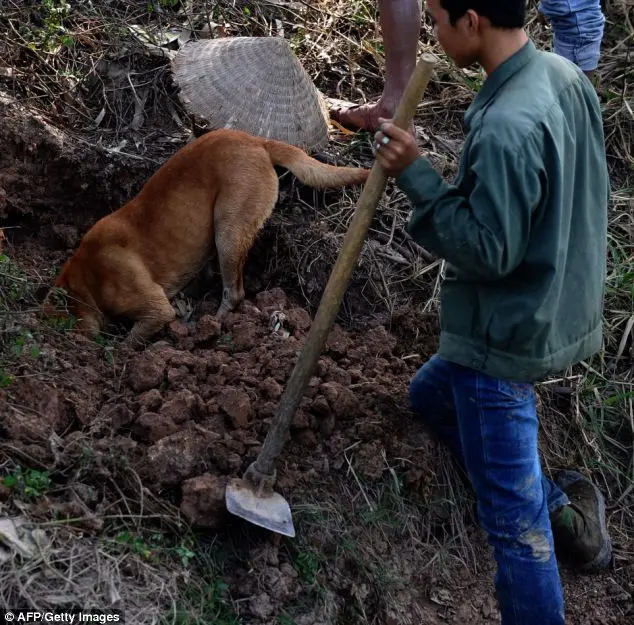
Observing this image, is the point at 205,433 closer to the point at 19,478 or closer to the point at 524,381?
the point at 19,478

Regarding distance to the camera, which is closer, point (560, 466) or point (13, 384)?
point (13, 384)

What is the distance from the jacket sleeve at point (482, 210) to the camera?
2727 mm

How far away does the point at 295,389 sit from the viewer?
3.50 meters

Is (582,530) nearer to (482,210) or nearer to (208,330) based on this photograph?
(482,210)

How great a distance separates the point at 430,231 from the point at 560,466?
2.06 m

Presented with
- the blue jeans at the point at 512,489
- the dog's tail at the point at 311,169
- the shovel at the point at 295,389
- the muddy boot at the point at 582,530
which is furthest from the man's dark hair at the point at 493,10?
the muddy boot at the point at 582,530

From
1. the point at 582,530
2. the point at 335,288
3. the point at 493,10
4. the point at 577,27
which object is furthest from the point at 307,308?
the point at 577,27

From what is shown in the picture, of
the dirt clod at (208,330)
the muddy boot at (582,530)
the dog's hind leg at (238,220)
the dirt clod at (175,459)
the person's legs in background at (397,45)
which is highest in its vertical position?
the person's legs in background at (397,45)

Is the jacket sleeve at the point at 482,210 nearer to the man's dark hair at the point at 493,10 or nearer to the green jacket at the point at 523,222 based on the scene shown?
the green jacket at the point at 523,222

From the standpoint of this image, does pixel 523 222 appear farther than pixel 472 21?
No

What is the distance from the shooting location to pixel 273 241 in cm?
511

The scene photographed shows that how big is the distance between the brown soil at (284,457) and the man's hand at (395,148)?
1.34m

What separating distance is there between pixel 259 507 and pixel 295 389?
0.50 m

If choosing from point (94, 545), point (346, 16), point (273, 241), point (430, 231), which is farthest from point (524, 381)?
point (346, 16)
